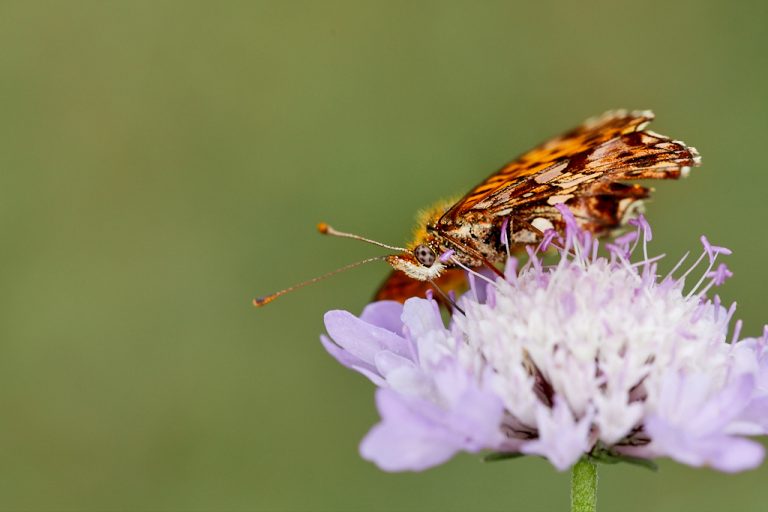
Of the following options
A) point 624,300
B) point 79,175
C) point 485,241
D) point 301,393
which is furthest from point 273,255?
point 624,300

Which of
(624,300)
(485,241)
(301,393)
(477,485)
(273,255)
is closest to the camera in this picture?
(624,300)

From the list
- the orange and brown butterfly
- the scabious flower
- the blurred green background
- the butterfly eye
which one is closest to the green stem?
the scabious flower

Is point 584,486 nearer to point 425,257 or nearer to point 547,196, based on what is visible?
point 425,257

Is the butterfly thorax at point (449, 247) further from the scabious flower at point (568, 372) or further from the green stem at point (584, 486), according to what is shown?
the green stem at point (584, 486)

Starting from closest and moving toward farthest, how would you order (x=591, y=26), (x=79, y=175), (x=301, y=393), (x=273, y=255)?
(x=301, y=393), (x=273, y=255), (x=79, y=175), (x=591, y=26)

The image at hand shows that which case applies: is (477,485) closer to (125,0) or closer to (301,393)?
(301,393)

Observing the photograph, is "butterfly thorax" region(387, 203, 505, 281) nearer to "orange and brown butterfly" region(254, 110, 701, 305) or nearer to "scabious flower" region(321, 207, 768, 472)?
"orange and brown butterfly" region(254, 110, 701, 305)
